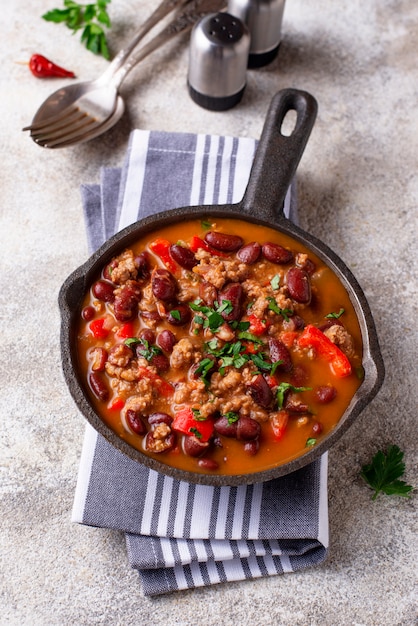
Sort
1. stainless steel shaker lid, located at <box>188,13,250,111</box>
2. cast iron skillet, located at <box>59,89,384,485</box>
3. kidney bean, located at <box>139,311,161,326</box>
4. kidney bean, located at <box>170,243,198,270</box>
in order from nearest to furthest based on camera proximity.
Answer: cast iron skillet, located at <box>59,89,384,485</box> → kidney bean, located at <box>139,311,161,326</box> → kidney bean, located at <box>170,243,198,270</box> → stainless steel shaker lid, located at <box>188,13,250,111</box>

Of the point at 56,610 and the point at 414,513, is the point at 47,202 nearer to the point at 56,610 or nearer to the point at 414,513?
the point at 56,610

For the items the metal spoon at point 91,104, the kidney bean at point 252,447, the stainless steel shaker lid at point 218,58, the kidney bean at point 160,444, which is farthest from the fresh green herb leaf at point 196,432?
the stainless steel shaker lid at point 218,58

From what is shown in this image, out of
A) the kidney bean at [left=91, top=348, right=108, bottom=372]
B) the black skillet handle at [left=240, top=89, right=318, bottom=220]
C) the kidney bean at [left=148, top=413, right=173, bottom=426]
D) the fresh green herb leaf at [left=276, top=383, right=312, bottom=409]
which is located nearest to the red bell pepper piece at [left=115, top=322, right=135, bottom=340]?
the kidney bean at [left=91, top=348, right=108, bottom=372]

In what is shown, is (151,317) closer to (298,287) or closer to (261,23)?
(298,287)

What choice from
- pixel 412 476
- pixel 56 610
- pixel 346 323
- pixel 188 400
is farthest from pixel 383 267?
pixel 56 610

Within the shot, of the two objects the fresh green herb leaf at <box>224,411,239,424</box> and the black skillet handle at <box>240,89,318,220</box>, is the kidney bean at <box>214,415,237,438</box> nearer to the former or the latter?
the fresh green herb leaf at <box>224,411,239,424</box>

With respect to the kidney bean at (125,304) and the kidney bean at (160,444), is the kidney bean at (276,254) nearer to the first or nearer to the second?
the kidney bean at (125,304)

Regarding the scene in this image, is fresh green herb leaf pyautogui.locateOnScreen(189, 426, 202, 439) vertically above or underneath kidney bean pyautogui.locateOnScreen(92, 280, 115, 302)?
underneath
